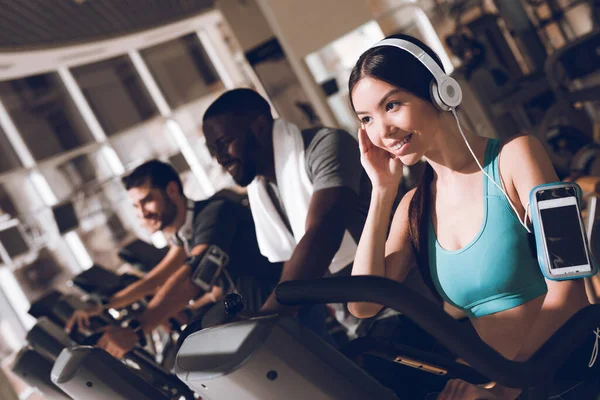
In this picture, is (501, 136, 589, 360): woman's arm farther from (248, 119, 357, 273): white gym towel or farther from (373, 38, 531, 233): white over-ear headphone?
(248, 119, 357, 273): white gym towel

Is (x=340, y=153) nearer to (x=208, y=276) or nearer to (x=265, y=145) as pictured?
(x=265, y=145)

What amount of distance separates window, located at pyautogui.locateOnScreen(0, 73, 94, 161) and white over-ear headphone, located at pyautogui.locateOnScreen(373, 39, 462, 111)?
19.2ft

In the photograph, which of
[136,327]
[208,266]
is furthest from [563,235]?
[136,327]

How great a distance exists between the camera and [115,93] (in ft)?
23.4

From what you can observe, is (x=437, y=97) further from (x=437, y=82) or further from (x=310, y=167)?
(x=310, y=167)

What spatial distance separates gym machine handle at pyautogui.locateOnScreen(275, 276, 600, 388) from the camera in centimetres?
64

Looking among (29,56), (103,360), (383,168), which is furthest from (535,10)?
(103,360)

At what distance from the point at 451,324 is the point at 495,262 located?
0.32 meters

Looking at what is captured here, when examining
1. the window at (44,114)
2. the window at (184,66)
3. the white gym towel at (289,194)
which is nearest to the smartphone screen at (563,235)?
the white gym towel at (289,194)

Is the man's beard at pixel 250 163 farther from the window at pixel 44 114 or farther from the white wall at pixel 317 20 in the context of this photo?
the window at pixel 44 114

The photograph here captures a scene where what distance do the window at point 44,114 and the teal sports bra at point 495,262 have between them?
19.4 ft

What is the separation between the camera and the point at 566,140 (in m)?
3.52

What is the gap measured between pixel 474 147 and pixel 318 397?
0.49m

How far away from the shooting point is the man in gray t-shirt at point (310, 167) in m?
1.16
